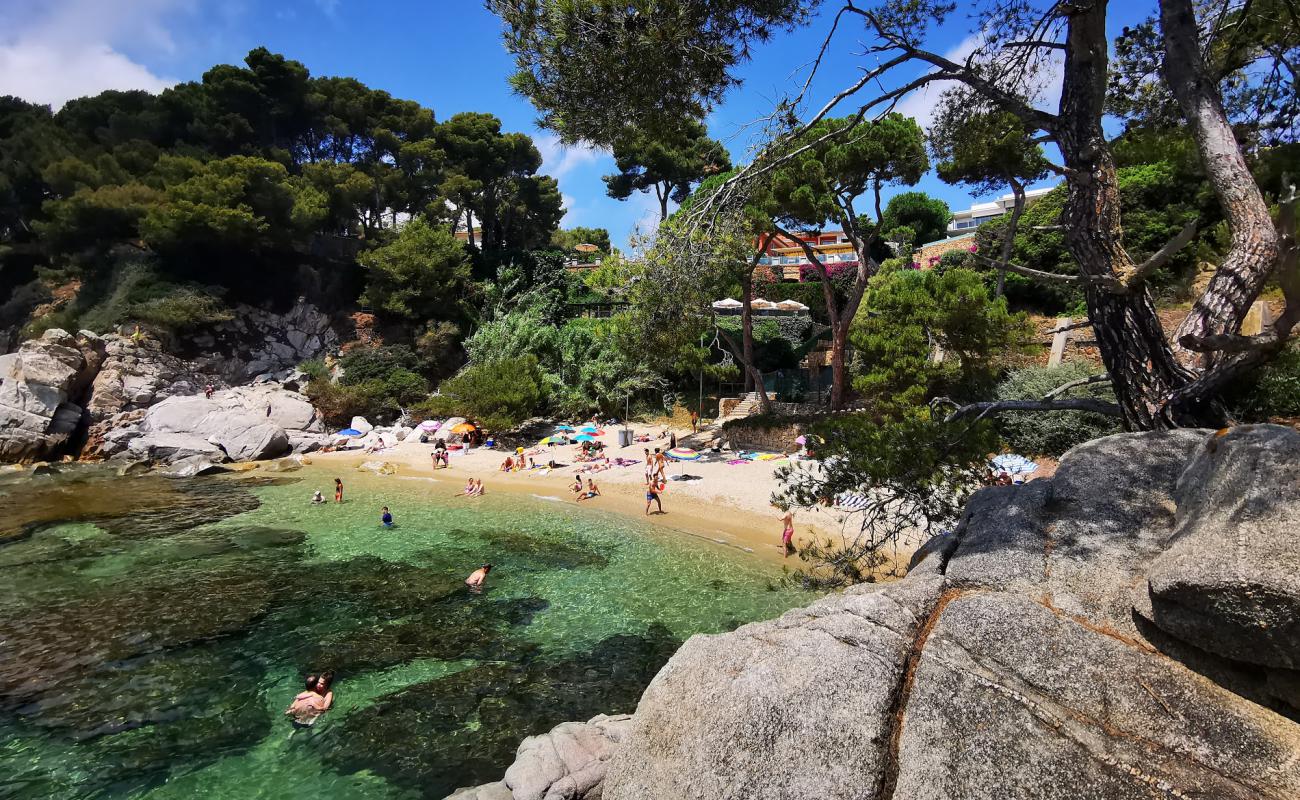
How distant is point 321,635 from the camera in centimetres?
1034

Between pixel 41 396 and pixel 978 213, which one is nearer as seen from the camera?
pixel 41 396

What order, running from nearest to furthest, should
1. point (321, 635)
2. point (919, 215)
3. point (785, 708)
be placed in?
point (785, 708) → point (321, 635) → point (919, 215)

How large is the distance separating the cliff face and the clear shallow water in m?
3.66

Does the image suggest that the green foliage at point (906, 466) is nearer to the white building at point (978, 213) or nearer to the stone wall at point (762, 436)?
the stone wall at point (762, 436)

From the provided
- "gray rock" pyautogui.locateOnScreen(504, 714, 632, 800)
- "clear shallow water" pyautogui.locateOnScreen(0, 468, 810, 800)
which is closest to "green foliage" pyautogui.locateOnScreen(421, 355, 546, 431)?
"clear shallow water" pyautogui.locateOnScreen(0, 468, 810, 800)

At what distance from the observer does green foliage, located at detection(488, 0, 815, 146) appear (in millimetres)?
5344

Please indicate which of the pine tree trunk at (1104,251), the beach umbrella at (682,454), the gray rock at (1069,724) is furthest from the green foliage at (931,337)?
the gray rock at (1069,724)

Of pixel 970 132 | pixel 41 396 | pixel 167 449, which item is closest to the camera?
pixel 970 132

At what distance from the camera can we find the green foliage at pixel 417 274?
115 feet

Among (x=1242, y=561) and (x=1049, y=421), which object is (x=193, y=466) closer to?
(x=1049, y=421)

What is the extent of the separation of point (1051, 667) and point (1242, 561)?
0.92 m

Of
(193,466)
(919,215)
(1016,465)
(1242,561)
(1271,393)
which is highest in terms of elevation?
(919,215)

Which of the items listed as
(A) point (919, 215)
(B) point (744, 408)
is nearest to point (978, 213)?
(A) point (919, 215)

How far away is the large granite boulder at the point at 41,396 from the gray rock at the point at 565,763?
28.7m
